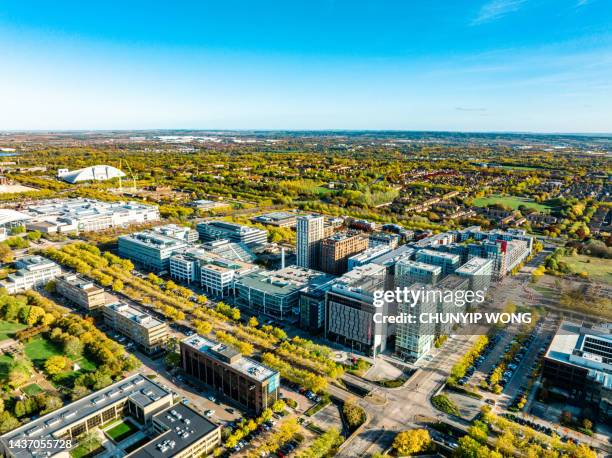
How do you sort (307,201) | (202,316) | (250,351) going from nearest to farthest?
1. (250,351)
2. (202,316)
3. (307,201)

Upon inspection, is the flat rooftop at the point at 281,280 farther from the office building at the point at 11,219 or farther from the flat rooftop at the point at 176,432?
the office building at the point at 11,219

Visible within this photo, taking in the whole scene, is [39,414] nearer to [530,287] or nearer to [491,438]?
[491,438]

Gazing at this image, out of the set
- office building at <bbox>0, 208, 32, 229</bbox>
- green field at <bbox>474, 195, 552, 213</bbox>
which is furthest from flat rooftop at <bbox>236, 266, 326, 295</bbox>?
green field at <bbox>474, 195, 552, 213</bbox>

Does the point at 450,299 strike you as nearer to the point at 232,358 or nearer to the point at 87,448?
the point at 232,358

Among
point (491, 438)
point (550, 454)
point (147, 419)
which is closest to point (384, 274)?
point (491, 438)

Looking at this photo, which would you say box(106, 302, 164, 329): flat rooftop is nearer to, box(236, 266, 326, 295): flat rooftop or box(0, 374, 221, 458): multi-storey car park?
box(0, 374, 221, 458): multi-storey car park
